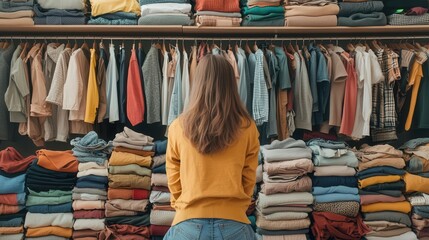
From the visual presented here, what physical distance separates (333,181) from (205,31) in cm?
163

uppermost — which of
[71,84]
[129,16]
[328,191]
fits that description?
[129,16]

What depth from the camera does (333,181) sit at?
9.62 ft

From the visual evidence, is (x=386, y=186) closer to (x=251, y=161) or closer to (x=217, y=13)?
(x=251, y=161)

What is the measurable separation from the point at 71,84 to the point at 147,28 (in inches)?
30.3

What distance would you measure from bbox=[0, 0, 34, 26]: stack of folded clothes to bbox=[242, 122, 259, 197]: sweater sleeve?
243 cm

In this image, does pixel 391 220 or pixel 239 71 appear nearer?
pixel 391 220

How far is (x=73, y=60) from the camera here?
3303 millimetres

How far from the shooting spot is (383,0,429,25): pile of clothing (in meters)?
3.58

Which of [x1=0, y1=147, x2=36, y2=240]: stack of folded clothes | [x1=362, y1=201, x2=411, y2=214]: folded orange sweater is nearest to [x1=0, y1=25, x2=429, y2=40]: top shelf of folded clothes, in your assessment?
[x1=0, y1=147, x2=36, y2=240]: stack of folded clothes

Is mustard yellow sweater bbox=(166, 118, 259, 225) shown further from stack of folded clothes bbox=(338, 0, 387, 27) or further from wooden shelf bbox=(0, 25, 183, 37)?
stack of folded clothes bbox=(338, 0, 387, 27)

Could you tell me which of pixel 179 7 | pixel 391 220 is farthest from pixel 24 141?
pixel 391 220

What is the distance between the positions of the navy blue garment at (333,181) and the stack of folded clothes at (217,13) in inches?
57.7

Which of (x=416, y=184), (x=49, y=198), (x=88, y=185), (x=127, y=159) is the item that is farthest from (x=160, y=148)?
(x=416, y=184)

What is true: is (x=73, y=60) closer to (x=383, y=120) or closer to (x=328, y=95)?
(x=328, y=95)
